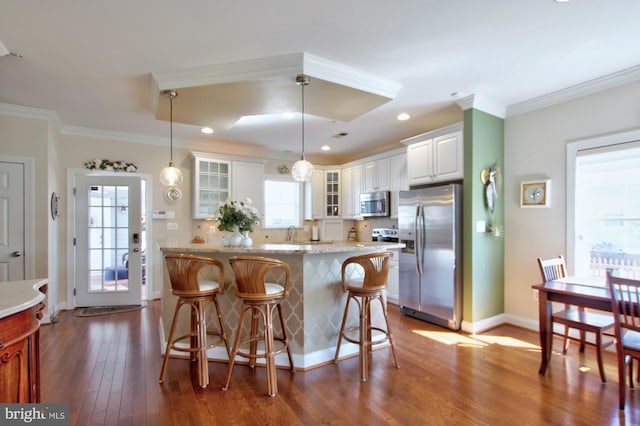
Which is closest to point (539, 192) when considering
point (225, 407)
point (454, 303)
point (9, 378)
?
point (454, 303)

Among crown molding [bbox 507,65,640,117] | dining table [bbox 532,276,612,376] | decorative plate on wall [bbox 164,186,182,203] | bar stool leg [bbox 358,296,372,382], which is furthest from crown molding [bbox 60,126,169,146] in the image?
dining table [bbox 532,276,612,376]

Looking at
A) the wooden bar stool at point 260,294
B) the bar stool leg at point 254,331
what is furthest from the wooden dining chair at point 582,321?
the bar stool leg at point 254,331

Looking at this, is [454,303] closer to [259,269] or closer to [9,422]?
[259,269]

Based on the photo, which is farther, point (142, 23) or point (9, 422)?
point (142, 23)

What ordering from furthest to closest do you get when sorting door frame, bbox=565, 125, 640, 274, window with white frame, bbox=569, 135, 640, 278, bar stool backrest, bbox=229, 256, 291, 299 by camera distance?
door frame, bbox=565, 125, 640, 274 → window with white frame, bbox=569, 135, 640, 278 → bar stool backrest, bbox=229, 256, 291, 299

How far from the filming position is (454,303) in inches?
148

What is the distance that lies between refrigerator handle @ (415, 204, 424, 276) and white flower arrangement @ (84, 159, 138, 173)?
13.9ft

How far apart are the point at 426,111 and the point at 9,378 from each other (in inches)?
167

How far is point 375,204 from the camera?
5.33 meters

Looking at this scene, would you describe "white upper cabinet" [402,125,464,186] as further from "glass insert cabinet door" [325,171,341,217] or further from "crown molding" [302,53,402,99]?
"glass insert cabinet door" [325,171,341,217]

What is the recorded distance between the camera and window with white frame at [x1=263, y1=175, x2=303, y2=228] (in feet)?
20.1

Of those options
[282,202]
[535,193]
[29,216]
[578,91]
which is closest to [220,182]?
[282,202]

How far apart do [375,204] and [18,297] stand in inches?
176

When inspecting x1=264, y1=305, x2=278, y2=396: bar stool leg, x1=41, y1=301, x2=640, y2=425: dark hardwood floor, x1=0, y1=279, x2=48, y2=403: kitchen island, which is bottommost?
x1=41, y1=301, x2=640, y2=425: dark hardwood floor
